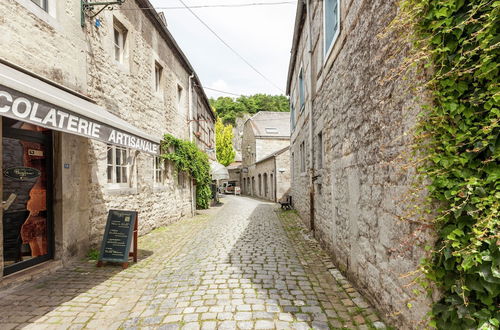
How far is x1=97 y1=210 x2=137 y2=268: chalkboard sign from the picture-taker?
4738 millimetres

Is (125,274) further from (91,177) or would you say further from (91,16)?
(91,16)

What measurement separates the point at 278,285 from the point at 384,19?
375 centimetres

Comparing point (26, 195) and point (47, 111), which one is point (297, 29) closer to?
point (47, 111)

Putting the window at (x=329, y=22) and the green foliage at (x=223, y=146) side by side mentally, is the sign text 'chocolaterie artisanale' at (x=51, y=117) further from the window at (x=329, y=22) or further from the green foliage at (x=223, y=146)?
the green foliage at (x=223, y=146)

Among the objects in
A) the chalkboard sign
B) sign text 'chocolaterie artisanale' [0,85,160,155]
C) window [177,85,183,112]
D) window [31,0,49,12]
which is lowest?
the chalkboard sign

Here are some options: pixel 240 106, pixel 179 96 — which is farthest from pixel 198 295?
pixel 240 106

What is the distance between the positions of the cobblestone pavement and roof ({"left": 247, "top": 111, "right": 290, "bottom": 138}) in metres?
21.7

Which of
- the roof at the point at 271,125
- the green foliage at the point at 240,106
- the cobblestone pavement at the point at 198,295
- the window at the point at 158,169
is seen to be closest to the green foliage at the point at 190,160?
the window at the point at 158,169

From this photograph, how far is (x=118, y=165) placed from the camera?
21.6ft

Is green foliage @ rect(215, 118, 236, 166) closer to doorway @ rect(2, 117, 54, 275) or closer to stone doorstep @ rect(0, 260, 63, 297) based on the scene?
→ doorway @ rect(2, 117, 54, 275)

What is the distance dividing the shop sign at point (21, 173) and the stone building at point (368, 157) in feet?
17.4

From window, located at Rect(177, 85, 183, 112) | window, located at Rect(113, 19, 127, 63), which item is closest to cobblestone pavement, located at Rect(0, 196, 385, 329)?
window, located at Rect(113, 19, 127, 63)

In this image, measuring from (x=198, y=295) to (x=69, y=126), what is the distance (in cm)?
285

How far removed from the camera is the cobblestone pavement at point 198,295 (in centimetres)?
293
